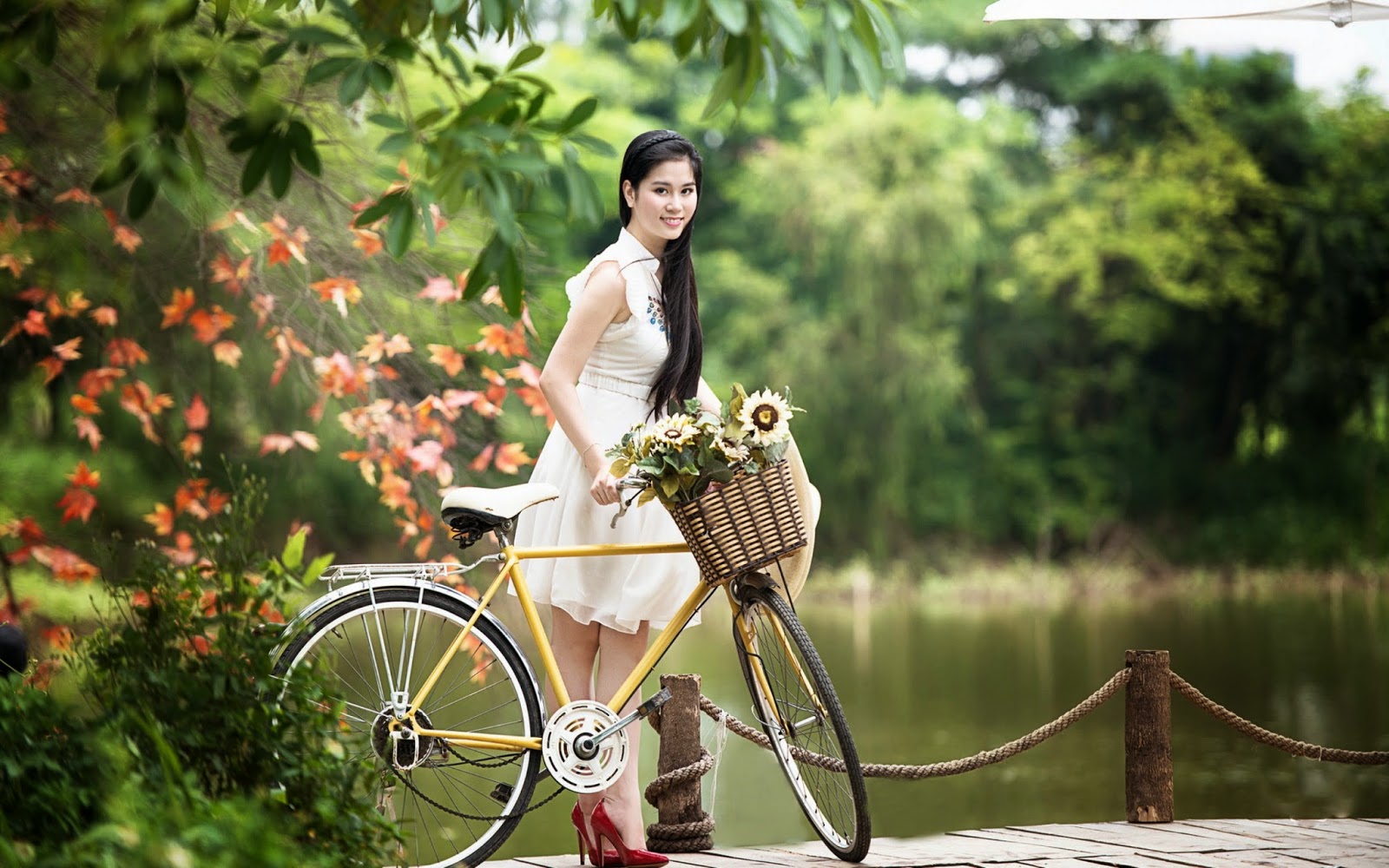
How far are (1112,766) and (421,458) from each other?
7.39 meters

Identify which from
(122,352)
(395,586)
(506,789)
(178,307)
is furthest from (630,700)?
(122,352)

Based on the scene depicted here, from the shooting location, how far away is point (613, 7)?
7.42ft

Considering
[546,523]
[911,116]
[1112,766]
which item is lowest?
[1112,766]

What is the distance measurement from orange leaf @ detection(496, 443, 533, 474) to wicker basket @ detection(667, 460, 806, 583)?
1761mm

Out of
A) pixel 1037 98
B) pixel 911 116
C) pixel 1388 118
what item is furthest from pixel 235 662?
pixel 1037 98

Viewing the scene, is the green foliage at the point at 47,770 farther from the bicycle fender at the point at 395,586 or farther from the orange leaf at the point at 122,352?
the orange leaf at the point at 122,352

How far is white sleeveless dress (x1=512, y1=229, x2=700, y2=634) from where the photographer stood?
125 inches

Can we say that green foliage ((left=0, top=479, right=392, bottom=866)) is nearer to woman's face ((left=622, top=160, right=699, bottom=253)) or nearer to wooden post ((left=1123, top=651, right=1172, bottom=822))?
woman's face ((left=622, top=160, right=699, bottom=253))

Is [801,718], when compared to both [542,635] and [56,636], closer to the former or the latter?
[542,635]

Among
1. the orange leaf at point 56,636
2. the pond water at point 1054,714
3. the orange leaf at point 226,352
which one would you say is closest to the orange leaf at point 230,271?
the orange leaf at point 226,352

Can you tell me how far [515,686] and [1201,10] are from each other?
2.58 meters

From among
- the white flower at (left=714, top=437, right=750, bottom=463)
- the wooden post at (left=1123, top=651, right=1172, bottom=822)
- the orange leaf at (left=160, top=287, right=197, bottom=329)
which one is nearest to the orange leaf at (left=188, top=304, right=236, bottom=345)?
the orange leaf at (left=160, top=287, right=197, bottom=329)

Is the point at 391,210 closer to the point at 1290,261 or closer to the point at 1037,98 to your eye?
the point at 1290,261

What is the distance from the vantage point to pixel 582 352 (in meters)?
3.13
